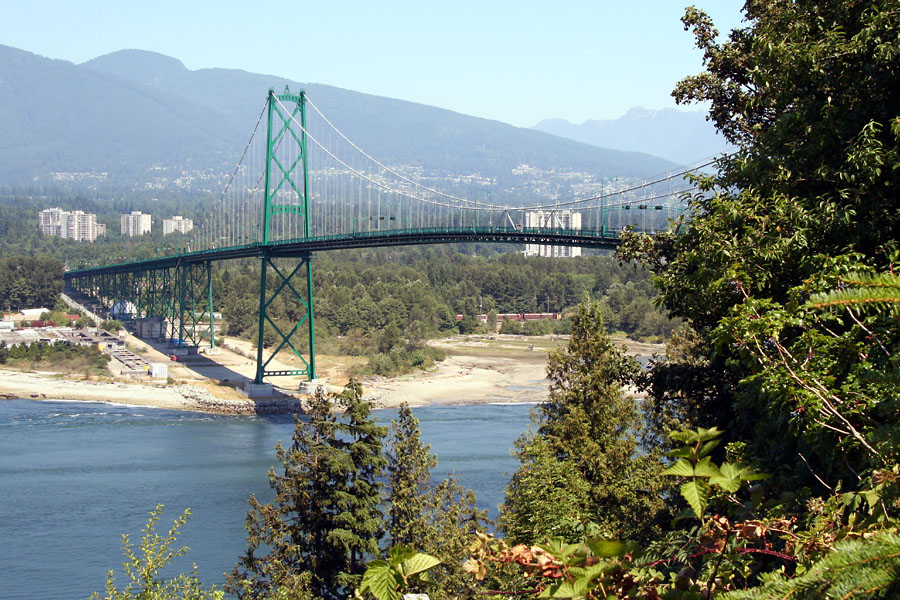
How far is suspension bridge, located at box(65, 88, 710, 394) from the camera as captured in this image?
23619mm

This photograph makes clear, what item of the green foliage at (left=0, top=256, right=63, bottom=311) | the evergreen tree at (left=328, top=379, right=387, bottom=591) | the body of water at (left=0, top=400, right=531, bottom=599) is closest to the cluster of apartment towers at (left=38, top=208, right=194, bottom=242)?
the green foliage at (left=0, top=256, right=63, bottom=311)

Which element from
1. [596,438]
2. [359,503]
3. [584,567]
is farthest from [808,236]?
[359,503]

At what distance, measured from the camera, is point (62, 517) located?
49.4 feet

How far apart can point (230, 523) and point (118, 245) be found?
246 ft

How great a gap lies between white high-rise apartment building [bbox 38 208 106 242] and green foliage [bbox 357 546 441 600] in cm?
10147

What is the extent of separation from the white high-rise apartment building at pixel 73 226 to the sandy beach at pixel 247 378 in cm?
6345

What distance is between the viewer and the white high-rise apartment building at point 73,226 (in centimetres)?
9912

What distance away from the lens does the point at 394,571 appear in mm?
2117

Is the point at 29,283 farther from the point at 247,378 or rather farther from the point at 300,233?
the point at 247,378

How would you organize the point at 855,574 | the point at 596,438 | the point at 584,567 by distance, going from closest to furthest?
the point at 855,574 → the point at 584,567 → the point at 596,438

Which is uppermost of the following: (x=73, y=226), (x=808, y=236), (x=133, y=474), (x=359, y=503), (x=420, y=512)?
(x=73, y=226)

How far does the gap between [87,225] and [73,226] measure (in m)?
1.40

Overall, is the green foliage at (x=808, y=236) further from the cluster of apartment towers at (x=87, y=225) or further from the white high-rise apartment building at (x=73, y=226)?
the white high-rise apartment building at (x=73, y=226)

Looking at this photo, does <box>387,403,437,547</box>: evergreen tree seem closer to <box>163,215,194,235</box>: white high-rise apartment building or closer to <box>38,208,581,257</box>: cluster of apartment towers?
<box>38,208,581,257</box>: cluster of apartment towers
